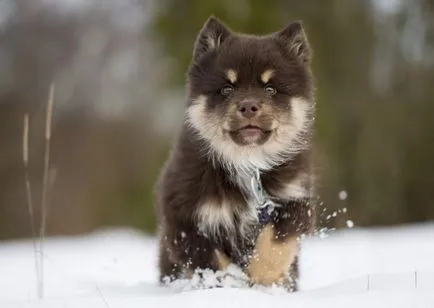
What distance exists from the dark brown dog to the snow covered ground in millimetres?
311

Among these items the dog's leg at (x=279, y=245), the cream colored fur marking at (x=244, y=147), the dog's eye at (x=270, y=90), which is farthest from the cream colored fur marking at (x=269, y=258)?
the dog's eye at (x=270, y=90)

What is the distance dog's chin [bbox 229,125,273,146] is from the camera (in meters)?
4.82

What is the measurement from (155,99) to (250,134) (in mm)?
15848

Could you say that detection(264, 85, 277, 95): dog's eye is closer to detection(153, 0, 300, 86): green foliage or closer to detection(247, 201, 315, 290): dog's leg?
detection(247, 201, 315, 290): dog's leg

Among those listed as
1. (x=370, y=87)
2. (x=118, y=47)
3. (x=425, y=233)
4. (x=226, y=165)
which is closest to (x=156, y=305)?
(x=226, y=165)

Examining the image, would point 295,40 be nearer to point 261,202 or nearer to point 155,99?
point 261,202

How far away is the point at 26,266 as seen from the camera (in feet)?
24.5

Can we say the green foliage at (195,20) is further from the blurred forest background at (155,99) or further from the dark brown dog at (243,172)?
the dark brown dog at (243,172)

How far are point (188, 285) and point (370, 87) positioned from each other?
1087 cm

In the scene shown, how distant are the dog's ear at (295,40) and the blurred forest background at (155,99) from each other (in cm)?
156

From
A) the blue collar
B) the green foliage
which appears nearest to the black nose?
the blue collar

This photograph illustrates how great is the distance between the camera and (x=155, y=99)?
67.3 ft

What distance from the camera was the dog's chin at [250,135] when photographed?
4.82 m

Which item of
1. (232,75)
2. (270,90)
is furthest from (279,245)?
(232,75)
